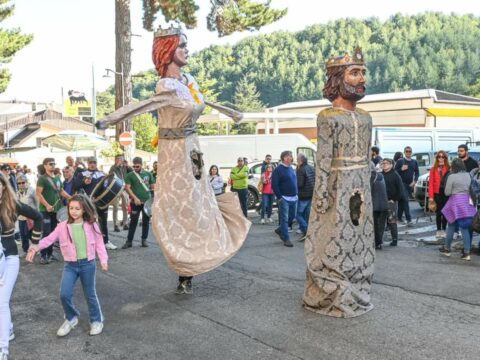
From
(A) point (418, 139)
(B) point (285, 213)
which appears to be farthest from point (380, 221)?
(A) point (418, 139)

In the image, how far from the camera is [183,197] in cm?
649

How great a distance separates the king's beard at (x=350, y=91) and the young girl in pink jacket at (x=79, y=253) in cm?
284

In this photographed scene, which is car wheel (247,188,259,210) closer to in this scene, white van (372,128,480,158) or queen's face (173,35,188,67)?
white van (372,128,480,158)

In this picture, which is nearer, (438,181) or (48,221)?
(48,221)

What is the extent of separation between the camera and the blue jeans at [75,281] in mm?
5379

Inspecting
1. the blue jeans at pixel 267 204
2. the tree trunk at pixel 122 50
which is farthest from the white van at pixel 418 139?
the tree trunk at pixel 122 50

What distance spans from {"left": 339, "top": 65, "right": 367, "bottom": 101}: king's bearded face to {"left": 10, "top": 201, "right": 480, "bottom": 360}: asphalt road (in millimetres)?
2275

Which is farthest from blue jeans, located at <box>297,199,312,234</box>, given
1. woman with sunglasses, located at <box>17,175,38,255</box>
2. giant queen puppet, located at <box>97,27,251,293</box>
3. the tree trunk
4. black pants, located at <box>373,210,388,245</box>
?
the tree trunk

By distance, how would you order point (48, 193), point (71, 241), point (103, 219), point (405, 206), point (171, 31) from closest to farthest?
point (71, 241), point (171, 31), point (48, 193), point (103, 219), point (405, 206)

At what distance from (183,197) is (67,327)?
74.5 inches

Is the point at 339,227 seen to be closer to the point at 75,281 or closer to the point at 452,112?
the point at 75,281

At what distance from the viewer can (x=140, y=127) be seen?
203 ft

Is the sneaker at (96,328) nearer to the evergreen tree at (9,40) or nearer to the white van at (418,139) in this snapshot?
the white van at (418,139)

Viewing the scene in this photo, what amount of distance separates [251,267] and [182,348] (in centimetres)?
352
